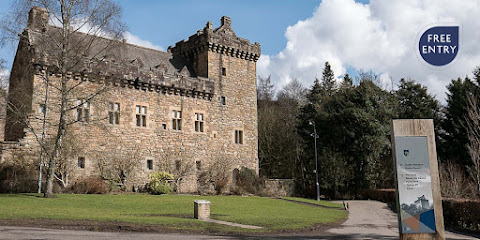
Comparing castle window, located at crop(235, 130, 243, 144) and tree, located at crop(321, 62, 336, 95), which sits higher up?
tree, located at crop(321, 62, 336, 95)

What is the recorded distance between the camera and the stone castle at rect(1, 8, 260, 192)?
24.5m

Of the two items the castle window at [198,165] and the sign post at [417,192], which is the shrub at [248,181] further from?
the sign post at [417,192]

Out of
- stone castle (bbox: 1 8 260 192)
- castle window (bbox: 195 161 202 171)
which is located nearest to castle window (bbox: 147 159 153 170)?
stone castle (bbox: 1 8 260 192)

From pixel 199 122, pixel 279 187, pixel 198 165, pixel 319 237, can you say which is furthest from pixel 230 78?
pixel 319 237

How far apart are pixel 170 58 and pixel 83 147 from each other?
12.6 meters

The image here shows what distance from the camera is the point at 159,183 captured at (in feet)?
93.0

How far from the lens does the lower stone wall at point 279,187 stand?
35.2 metres

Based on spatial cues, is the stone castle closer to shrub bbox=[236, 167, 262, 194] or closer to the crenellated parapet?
the crenellated parapet

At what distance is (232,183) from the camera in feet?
109

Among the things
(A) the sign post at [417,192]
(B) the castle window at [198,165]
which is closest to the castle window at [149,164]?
(B) the castle window at [198,165]

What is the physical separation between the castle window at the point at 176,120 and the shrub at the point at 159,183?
4039mm

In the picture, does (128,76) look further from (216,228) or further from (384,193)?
(384,193)

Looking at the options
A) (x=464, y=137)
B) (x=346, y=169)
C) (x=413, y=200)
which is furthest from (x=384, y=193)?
(x=413, y=200)

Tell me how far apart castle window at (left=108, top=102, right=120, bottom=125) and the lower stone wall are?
1363 cm
